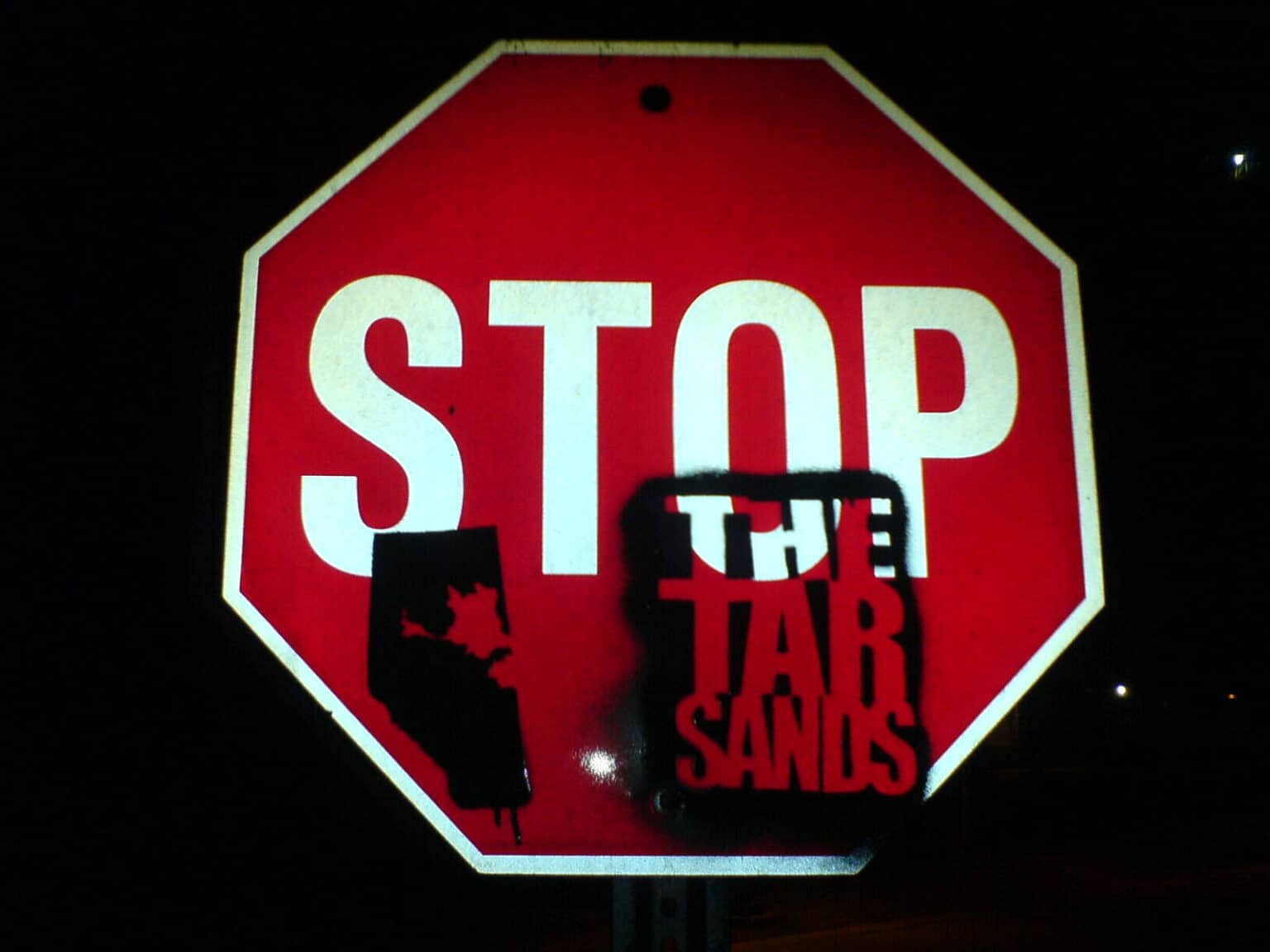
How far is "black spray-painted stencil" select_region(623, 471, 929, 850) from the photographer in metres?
0.75

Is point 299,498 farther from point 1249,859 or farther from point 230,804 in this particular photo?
point 1249,859

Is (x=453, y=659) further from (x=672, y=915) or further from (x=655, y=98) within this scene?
(x=655, y=98)

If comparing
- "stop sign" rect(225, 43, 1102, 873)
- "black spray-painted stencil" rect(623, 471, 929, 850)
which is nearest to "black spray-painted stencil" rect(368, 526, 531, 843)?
"stop sign" rect(225, 43, 1102, 873)

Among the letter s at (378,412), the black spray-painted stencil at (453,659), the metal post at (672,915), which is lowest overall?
the metal post at (672,915)

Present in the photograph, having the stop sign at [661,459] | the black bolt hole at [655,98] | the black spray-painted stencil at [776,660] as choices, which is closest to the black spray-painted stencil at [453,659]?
the stop sign at [661,459]

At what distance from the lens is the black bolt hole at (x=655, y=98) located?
36.3 inches

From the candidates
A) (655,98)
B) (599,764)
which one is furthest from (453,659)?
(655,98)

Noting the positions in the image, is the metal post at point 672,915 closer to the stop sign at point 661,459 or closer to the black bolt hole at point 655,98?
the stop sign at point 661,459

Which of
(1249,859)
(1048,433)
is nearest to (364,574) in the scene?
(1048,433)

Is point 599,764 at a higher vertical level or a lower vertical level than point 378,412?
lower

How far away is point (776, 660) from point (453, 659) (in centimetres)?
26

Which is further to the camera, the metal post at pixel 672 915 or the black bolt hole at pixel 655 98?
the black bolt hole at pixel 655 98

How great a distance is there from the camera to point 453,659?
77 cm

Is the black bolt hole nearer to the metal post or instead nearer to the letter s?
the letter s
